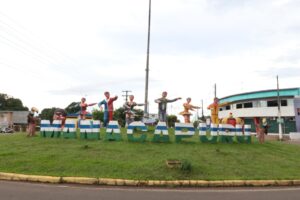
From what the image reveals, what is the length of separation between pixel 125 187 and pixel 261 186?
4.07 m

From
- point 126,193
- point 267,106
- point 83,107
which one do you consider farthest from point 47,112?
point 126,193

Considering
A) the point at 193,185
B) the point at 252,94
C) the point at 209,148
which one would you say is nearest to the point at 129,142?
the point at 209,148

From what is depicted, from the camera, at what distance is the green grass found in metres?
10.1

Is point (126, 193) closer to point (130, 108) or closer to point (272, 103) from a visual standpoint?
point (130, 108)

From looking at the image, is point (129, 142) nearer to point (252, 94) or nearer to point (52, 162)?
point (52, 162)

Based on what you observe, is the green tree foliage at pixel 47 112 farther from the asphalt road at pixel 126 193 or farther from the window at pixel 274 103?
the asphalt road at pixel 126 193

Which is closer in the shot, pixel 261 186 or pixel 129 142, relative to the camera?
pixel 261 186

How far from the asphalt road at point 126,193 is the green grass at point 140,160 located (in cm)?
103

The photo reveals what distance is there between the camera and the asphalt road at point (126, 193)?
743 centimetres

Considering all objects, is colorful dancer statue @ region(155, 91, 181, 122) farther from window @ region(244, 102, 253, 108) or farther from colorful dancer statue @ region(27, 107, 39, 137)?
window @ region(244, 102, 253, 108)

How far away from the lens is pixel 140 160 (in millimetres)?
11375

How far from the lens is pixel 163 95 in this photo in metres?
18.5

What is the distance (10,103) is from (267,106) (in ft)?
260

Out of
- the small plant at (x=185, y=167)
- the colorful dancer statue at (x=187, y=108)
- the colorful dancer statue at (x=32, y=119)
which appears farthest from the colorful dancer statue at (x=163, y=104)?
the small plant at (x=185, y=167)
